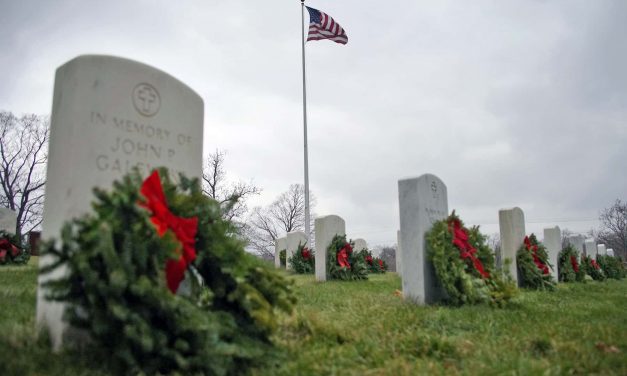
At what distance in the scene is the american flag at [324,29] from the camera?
17.1 m

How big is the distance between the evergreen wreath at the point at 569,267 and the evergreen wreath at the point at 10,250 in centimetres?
1350

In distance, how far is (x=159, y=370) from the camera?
2416mm

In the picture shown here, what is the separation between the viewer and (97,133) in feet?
9.95

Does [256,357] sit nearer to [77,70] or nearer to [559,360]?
[559,360]

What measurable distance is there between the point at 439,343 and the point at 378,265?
1452 cm

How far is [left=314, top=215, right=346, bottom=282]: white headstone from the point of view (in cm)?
1030

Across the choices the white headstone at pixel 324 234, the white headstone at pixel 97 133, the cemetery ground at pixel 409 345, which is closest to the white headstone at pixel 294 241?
the white headstone at pixel 324 234

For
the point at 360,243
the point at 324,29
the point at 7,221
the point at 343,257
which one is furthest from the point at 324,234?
the point at 324,29

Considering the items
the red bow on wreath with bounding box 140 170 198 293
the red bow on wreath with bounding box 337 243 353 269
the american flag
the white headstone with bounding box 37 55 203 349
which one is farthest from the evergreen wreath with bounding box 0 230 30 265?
the american flag

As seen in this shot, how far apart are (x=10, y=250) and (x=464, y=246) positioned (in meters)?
9.38

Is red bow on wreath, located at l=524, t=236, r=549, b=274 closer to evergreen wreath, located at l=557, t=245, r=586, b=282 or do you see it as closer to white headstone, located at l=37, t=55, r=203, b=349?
evergreen wreath, located at l=557, t=245, r=586, b=282

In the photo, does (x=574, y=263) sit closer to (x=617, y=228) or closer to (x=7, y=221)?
(x=7, y=221)

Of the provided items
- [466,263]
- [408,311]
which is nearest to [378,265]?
[466,263]

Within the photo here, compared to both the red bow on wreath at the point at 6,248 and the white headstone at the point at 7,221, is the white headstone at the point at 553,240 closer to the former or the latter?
the red bow on wreath at the point at 6,248
